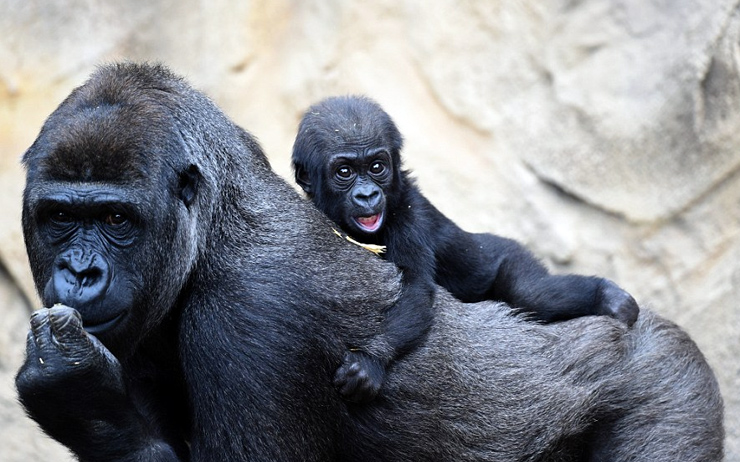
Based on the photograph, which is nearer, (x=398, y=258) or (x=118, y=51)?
(x=398, y=258)

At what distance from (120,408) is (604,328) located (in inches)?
82.7

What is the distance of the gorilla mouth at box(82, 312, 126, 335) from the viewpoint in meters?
3.43

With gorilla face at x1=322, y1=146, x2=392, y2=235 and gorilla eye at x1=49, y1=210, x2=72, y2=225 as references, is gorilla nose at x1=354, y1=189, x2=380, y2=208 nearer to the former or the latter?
A: gorilla face at x1=322, y1=146, x2=392, y2=235

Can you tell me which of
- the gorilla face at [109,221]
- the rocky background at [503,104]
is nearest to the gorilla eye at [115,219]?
the gorilla face at [109,221]

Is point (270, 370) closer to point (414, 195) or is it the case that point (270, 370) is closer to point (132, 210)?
point (132, 210)

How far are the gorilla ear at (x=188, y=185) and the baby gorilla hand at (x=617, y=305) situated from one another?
196cm

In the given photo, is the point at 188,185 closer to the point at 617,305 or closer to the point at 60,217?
the point at 60,217

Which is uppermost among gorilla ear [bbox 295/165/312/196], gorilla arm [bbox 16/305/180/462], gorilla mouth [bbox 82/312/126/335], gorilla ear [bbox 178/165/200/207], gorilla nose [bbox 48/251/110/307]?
gorilla ear [bbox 295/165/312/196]

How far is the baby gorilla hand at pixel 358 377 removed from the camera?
380 centimetres

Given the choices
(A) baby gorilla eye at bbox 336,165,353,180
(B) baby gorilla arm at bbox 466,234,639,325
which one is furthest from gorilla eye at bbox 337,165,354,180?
(B) baby gorilla arm at bbox 466,234,639,325

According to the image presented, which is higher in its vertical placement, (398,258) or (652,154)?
(652,154)

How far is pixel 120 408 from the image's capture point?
3.54 m

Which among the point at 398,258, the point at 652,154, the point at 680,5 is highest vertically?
the point at 680,5

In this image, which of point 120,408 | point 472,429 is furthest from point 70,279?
point 472,429
